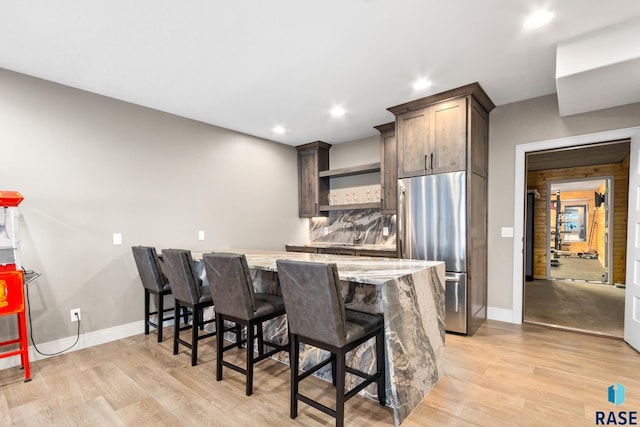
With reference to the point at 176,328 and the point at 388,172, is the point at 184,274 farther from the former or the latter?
the point at 388,172

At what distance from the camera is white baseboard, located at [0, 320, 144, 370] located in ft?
8.82

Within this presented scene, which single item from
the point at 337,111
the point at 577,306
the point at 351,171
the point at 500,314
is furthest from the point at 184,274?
the point at 577,306

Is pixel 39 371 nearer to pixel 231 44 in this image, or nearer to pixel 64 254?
pixel 64 254

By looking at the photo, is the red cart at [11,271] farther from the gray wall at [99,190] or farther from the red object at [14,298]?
the gray wall at [99,190]

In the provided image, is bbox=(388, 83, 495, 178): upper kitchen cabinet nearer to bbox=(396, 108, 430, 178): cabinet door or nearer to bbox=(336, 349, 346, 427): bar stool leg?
bbox=(396, 108, 430, 178): cabinet door

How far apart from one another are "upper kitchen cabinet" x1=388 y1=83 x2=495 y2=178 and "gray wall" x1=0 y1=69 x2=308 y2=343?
7.92ft

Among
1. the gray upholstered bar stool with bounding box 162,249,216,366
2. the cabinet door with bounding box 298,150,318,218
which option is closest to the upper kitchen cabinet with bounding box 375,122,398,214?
the cabinet door with bounding box 298,150,318,218

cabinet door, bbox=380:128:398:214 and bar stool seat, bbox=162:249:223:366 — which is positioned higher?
cabinet door, bbox=380:128:398:214

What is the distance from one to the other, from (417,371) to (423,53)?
2402 millimetres

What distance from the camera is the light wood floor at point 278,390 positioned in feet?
6.23

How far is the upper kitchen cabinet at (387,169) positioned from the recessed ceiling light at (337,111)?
0.73m

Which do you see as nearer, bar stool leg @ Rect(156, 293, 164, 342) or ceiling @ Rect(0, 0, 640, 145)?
ceiling @ Rect(0, 0, 640, 145)

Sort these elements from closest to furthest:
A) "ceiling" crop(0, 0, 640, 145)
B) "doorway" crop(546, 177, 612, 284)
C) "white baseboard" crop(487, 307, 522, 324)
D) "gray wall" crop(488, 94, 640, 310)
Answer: "ceiling" crop(0, 0, 640, 145), "gray wall" crop(488, 94, 640, 310), "white baseboard" crop(487, 307, 522, 324), "doorway" crop(546, 177, 612, 284)

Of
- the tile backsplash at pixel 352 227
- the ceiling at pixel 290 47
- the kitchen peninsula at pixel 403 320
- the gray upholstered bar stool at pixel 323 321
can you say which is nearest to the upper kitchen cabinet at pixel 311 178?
Answer: the tile backsplash at pixel 352 227
